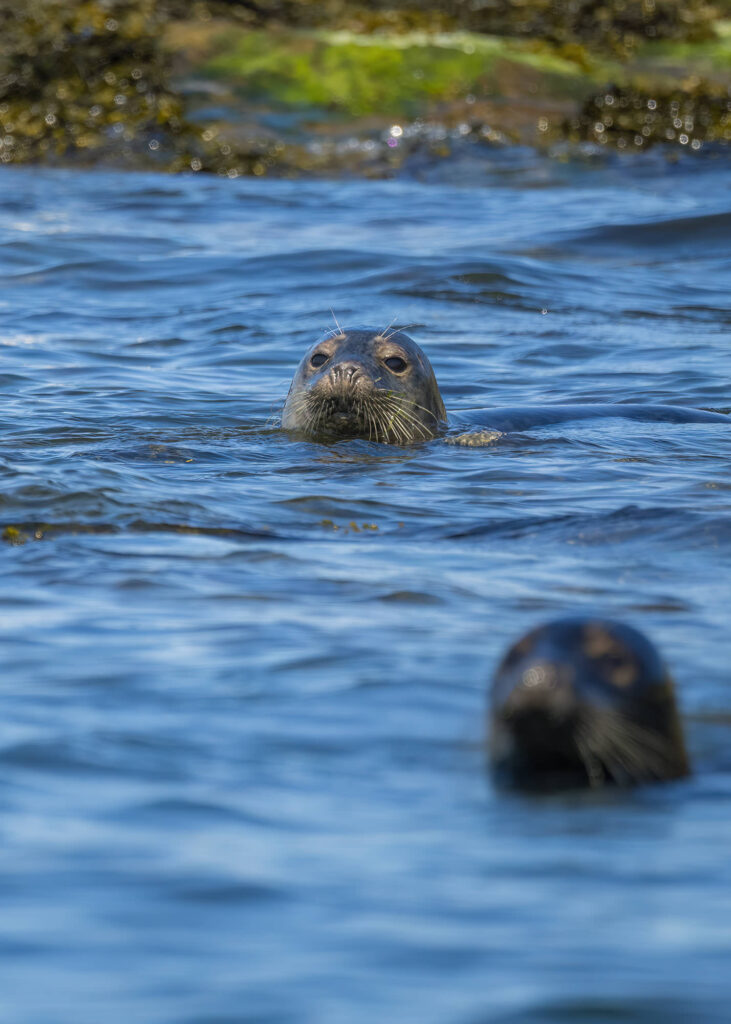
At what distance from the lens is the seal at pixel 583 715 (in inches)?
132

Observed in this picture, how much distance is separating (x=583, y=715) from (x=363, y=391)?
477 centimetres

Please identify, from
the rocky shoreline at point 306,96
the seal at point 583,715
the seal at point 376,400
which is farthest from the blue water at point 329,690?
the rocky shoreline at point 306,96

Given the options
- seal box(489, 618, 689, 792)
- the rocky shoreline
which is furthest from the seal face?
the rocky shoreline

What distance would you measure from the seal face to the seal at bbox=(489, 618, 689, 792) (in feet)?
15.0

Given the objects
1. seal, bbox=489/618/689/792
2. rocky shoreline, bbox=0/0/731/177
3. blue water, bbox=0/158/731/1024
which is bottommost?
blue water, bbox=0/158/731/1024

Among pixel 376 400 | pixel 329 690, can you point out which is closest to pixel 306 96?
pixel 376 400

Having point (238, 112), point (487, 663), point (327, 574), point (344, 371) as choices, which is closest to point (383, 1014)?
point (487, 663)

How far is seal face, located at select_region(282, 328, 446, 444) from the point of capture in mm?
7984

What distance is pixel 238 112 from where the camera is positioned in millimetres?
18359

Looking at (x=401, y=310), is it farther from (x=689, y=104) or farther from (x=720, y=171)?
(x=689, y=104)

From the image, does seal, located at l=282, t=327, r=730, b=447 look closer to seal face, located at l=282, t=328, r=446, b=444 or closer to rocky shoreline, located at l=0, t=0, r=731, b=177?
seal face, located at l=282, t=328, r=446, b=444

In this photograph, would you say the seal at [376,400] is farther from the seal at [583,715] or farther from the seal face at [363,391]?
the seal at [583,715]

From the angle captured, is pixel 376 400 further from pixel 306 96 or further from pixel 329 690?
pixel 306 96

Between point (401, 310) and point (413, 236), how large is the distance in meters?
2.70
